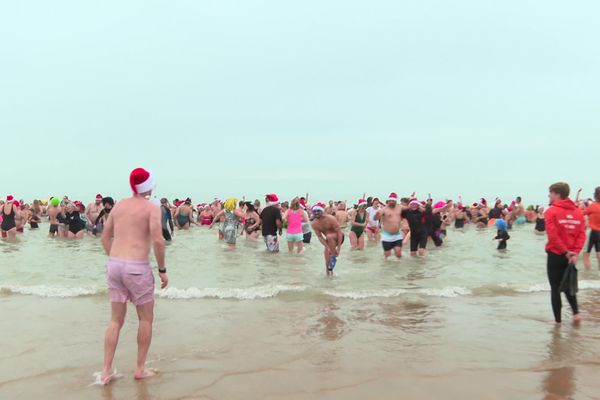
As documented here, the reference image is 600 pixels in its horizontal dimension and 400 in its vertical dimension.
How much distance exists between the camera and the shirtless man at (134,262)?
143 inches

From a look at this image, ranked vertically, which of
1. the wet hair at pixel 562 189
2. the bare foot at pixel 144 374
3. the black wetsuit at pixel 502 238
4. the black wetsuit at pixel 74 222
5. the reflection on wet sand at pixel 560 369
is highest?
the wet hair at pixel 562 189

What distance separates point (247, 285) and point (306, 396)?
4.82 m

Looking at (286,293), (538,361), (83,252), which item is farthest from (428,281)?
(83,252)

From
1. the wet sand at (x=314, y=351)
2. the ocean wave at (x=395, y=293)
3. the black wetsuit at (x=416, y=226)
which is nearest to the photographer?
the wet sand at (x=314, y=351)

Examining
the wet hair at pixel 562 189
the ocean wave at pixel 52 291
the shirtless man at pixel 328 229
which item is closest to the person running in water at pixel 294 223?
the shirtless man at pixel 328 229

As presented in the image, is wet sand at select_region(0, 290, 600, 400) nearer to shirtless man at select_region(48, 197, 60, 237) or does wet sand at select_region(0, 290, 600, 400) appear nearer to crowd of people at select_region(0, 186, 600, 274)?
crowd of people at select_region(0, 186, 600, 274)

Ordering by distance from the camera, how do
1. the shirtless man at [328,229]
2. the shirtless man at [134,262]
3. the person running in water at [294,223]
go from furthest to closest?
the person running in water at [294,223]
the shirtless man at [328,229]
the shirtless man at [134,262]

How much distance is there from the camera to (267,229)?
1213cm

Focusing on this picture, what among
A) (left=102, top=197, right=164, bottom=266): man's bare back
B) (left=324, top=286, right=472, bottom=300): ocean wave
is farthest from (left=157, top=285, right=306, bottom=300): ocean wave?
(left=102, top=197, right=164, bottom=266): man's bare back

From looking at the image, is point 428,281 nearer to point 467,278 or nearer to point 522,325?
point 467,278

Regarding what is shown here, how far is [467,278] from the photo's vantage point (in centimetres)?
891

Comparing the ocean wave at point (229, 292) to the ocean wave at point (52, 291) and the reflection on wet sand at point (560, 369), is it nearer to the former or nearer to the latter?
the ocean wave at point (52, 291)

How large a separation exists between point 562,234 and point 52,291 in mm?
7305

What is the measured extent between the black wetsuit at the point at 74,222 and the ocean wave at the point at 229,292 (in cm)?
958
